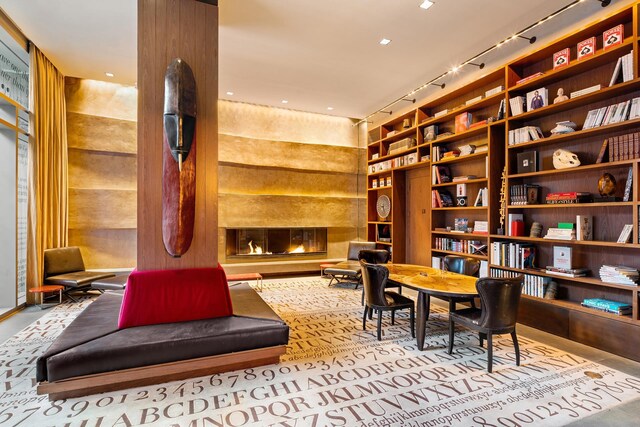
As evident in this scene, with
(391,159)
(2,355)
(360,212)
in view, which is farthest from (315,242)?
(2,355)

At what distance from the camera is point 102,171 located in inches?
229

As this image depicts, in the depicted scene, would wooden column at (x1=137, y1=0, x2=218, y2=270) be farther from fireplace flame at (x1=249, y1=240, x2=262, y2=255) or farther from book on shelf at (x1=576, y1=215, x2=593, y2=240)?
book on shelf at (x1=576, y1=215, x2=593, y2=240)

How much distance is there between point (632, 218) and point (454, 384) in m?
2.47

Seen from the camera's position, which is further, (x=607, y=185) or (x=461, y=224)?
(x=461, y=224)

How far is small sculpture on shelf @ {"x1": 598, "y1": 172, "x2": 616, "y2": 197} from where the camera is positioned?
313 cm

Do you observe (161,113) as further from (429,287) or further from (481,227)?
(481,227)

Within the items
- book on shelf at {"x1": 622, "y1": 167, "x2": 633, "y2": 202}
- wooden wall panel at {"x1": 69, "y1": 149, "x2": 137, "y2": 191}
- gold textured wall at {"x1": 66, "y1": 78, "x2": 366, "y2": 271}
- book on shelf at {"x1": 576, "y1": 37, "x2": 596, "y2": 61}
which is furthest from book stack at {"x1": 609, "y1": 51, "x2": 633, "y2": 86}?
wooden wall panel at {"x1": 69, "y1": 149, "x2": 137, "y2": 191}

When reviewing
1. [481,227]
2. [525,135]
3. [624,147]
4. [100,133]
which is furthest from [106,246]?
[624,147]

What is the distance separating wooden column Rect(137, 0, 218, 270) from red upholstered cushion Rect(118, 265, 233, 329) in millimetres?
129

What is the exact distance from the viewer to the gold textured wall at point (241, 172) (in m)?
5.67

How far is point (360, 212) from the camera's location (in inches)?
308

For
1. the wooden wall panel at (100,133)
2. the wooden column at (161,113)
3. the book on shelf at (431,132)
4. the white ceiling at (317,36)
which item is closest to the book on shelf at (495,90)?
the white ceiling at (317,36)

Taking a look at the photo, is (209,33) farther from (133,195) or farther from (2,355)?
(133,195)

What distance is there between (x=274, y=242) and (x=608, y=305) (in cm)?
557
